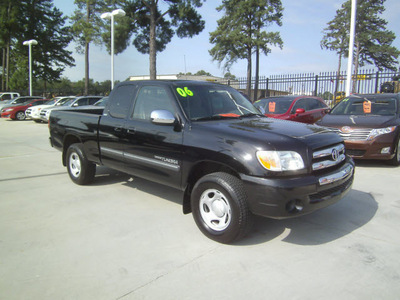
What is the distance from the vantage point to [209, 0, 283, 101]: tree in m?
28.8

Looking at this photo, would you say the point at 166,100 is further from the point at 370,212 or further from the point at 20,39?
the point at 20,39

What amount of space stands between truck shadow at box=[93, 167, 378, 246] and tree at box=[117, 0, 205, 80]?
21.6 metres

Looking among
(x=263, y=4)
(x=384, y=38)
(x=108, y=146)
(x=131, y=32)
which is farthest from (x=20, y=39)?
(x=384, y=38)

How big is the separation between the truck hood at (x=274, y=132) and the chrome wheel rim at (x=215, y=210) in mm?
694

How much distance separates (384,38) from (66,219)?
163ft

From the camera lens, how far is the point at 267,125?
3863 mm

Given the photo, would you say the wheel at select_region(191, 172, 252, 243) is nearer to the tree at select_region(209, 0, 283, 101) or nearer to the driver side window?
the driver side window

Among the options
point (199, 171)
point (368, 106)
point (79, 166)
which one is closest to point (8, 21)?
point (79, 166)

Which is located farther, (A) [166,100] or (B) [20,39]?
(B) [20,39]

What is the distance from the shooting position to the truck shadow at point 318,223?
11.8 feet

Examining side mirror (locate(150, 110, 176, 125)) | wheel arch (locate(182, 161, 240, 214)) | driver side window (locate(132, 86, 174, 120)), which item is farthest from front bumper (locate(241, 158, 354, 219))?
driver side window (locate(132, 86, 174, 120))

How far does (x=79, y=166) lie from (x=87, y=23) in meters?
27.2

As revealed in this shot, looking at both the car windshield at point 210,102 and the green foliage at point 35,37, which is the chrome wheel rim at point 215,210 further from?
the green foliage at point 35,37

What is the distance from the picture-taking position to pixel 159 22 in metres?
26.4
